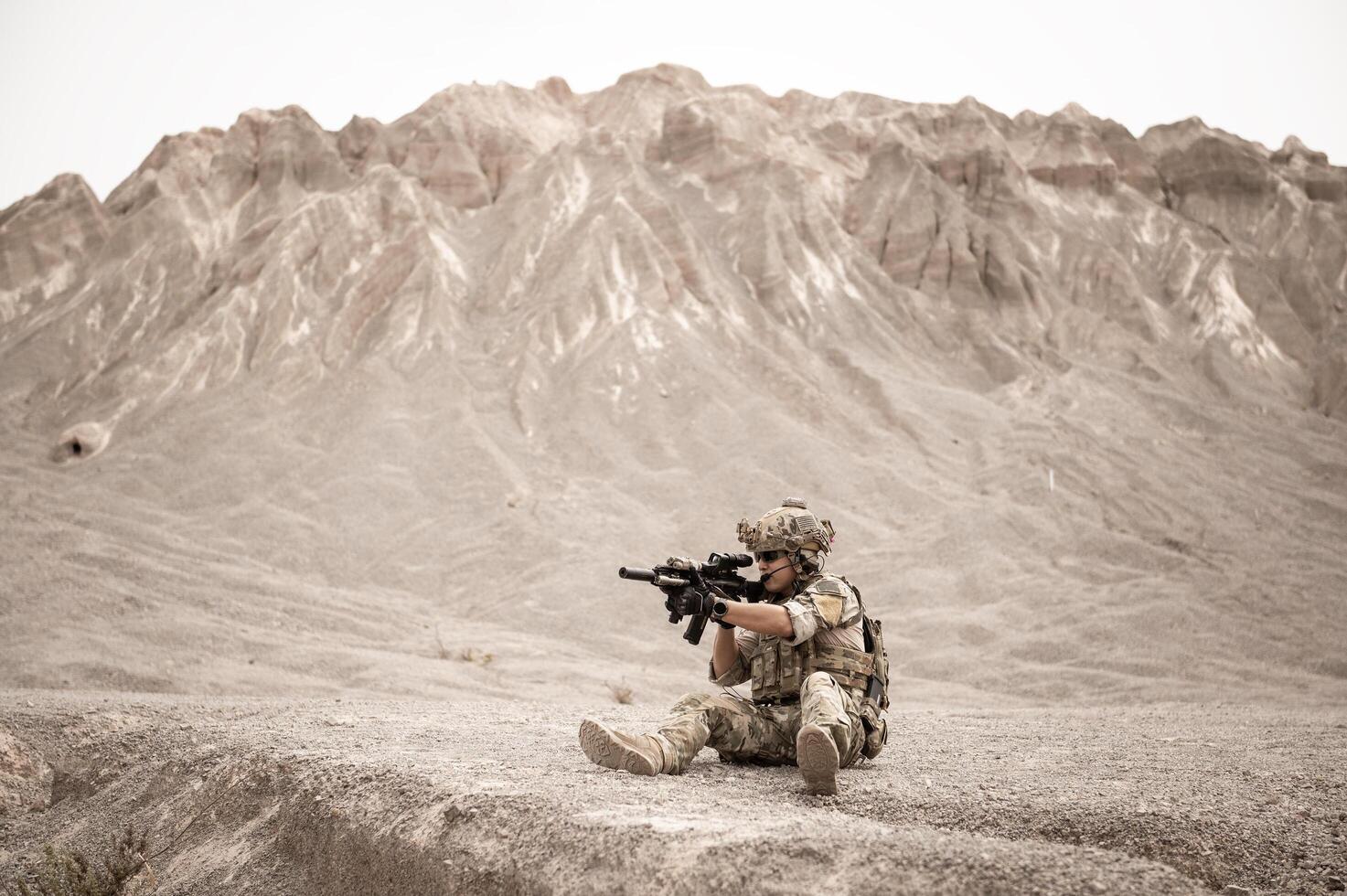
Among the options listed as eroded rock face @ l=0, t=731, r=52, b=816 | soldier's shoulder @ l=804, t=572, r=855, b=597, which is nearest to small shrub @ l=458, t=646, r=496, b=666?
eroded rock face @ l=0, t=731, r=52, b=816

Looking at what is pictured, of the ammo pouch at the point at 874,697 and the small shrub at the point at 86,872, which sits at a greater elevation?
the ammo pouch at the point at 874,697

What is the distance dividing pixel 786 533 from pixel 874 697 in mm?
1061

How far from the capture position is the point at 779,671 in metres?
5.64

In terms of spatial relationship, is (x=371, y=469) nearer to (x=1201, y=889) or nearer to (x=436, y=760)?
(x=436, y=760)

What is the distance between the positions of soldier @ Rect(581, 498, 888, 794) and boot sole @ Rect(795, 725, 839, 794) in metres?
0.45

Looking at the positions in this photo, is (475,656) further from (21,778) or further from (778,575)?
(778,575)

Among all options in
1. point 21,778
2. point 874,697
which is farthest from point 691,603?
point 21,778

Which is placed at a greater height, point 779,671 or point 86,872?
point 779,671

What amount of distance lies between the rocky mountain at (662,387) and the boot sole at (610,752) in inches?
275

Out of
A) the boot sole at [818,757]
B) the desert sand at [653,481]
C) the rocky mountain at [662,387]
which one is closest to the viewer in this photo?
the boot sole at [818,757]

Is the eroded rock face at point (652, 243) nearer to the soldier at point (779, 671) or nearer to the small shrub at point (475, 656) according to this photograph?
the small shrub at point (475, 656)

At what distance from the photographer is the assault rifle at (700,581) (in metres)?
5.12

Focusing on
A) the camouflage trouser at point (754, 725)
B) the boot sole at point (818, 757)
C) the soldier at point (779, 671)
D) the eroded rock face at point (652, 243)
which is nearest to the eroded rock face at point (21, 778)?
the soldier at point (779, 671)

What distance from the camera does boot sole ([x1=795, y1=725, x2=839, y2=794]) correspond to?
14.6 ft
